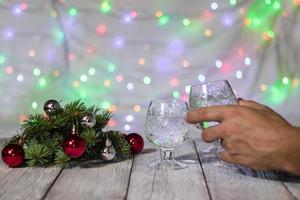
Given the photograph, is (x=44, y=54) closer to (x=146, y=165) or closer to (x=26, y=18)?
(x=26, y=18)

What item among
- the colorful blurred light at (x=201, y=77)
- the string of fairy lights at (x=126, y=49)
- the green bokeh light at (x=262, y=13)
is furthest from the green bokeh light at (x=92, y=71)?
the green bokeh light at (x=262, y=13)

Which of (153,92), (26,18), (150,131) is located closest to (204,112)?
(150,131)

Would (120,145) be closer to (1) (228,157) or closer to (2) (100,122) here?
(2) (100,122)

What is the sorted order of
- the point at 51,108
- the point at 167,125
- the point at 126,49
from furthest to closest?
1. the point at 126,49
2. the point at 51,108
3. the point at 167,125

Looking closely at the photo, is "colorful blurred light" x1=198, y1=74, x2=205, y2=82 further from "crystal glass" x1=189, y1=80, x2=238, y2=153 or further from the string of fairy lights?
"crystal glass" x1=189, y1=80, x2=238, y2=153

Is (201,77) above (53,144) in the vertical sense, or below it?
above

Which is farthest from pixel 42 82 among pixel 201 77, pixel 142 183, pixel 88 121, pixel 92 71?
pixel 142 183
